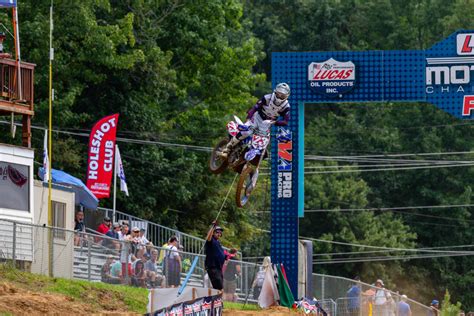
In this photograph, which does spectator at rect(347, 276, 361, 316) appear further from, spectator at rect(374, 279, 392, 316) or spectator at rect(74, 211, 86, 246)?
spectator at rect(74, 211, 86, 246)

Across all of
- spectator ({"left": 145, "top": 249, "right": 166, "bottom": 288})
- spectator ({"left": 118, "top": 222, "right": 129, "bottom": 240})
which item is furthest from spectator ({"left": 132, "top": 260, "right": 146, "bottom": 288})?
spectator ({"left": 118, "top": 222, "right": 129, "bottom": 240})

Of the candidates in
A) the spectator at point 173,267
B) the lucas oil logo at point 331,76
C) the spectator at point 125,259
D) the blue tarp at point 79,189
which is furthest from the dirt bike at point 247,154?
the blue tarp at point 79,189

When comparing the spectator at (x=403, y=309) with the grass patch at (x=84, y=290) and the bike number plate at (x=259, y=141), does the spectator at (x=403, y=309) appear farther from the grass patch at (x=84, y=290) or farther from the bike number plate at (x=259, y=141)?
the bike number plate at (x=259, y=141)

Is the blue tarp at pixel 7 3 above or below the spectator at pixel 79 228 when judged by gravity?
above

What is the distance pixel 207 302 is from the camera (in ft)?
85.4

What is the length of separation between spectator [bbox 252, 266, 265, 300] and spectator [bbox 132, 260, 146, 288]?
115 inches

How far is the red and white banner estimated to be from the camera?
42406mm

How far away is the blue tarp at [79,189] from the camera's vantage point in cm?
3781

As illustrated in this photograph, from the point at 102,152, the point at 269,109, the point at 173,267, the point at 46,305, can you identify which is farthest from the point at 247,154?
the point at 102,152

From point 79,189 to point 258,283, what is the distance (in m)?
7.15

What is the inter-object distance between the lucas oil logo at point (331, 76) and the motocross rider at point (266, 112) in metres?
4.79

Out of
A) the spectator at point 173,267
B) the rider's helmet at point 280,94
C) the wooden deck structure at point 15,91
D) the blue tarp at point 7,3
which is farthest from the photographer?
the blue tarp at point 7,3

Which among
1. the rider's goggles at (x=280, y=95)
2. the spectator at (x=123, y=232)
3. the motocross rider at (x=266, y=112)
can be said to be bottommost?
the spectator at (x=123, y=232)

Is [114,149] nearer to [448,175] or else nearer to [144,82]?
[144,82]
